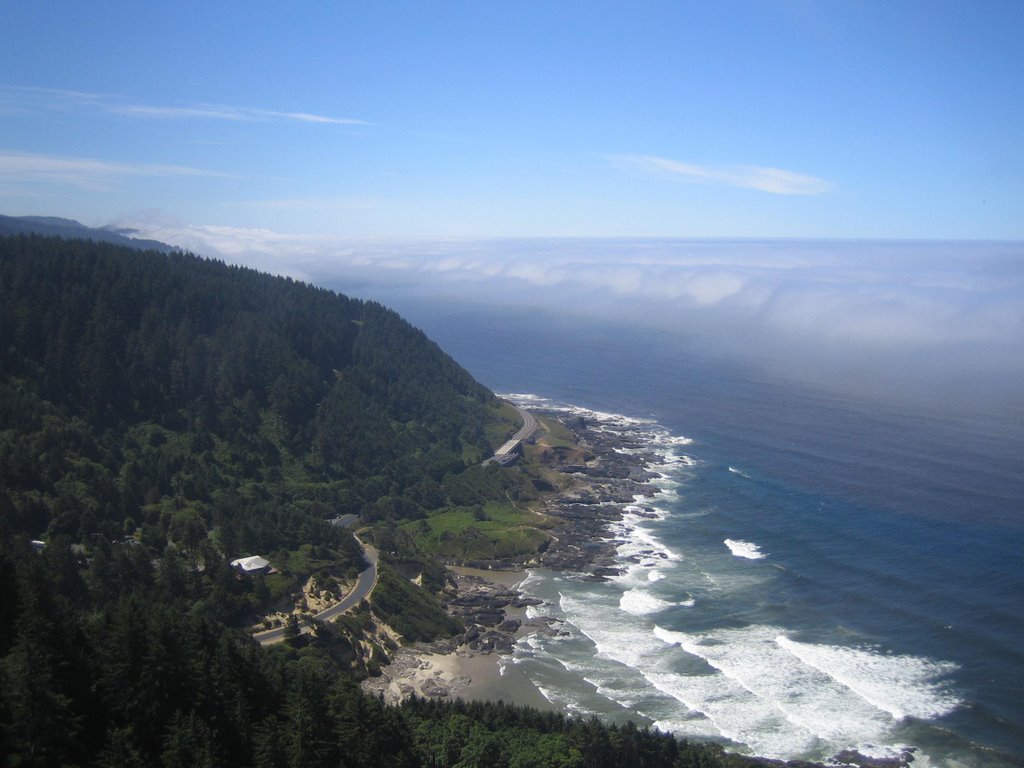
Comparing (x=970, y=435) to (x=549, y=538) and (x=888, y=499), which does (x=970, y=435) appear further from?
(x=549, y=538)

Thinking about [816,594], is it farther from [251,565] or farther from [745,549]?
[251,565]

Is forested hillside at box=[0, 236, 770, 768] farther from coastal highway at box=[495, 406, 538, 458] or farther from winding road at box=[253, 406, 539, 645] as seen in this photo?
coastal highway at box=[495, 406, 538, 458]

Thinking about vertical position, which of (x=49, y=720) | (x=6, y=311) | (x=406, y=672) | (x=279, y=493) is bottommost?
(x=406, y=672)

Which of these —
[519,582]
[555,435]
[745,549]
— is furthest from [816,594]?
[555,435]

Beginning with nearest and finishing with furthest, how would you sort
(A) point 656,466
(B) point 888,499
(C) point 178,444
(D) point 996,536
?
1. (D) point 996,536
2. (C) point 178,444
3. (B) point 888,499
4. (A) point 656,466

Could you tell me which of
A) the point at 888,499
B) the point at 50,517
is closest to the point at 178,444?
the point at 50,517

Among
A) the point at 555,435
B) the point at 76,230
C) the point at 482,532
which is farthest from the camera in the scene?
the point at 76,230

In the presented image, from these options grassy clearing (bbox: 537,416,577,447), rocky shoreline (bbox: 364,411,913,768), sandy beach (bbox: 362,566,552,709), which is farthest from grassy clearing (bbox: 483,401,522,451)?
sandy beach (bbox: 362,566,552,709)
